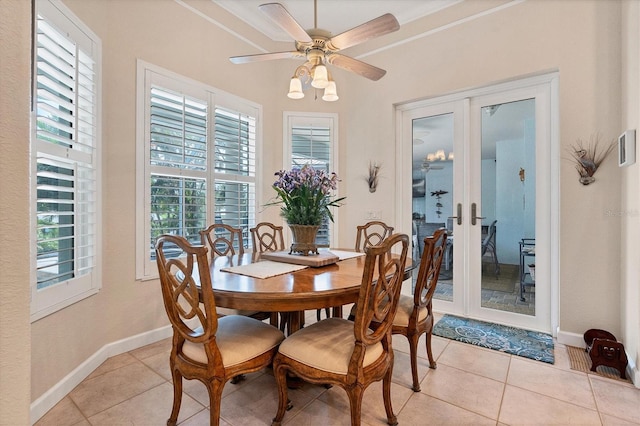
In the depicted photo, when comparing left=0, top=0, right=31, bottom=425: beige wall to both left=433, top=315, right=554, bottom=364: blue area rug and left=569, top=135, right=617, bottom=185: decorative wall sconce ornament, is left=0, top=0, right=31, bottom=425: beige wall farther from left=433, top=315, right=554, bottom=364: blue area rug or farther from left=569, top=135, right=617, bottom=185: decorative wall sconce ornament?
left=569, top=135, right=617, bottom=185: decorative wall sconce ornament

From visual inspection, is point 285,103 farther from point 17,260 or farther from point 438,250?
point 17,260

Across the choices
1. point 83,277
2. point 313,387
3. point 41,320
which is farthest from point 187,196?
point 313,387

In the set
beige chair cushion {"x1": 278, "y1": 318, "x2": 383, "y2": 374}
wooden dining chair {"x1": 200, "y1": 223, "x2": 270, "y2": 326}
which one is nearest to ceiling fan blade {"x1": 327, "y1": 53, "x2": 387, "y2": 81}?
wooden dining chair {"x1": 200, "y1": 223, "x2": 270, "y2": 326}

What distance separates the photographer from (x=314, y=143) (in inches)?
157

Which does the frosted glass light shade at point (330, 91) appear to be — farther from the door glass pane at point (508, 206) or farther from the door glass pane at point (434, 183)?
the door glass pane at point (508, 206)

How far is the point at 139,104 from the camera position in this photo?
2605mm

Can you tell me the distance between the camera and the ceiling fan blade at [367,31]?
72.6 inches

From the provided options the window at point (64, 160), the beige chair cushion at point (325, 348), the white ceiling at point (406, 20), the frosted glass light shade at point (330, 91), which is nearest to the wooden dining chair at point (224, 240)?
the window at point (64, 160)

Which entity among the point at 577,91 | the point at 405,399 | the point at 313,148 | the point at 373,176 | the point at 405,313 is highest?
the point at 577,91

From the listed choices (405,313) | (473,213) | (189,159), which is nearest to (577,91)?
(473,213)

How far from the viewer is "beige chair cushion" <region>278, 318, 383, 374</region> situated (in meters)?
1.45

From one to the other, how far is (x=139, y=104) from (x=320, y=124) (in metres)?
2.10

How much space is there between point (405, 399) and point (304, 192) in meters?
1.45

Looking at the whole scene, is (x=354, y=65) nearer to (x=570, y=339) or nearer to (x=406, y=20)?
(x=406, y=20)
